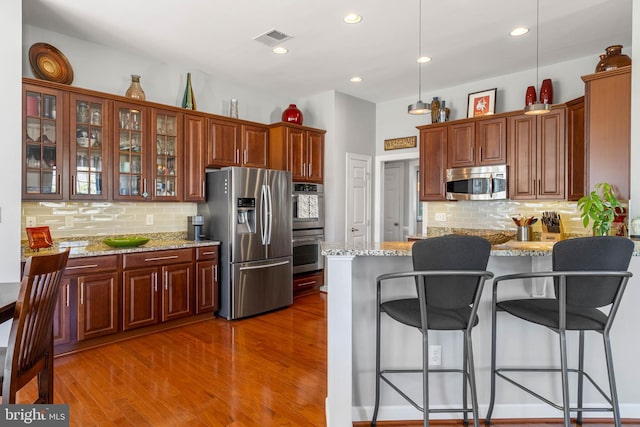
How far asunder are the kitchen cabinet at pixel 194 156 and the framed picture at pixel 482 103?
3355 millimetres

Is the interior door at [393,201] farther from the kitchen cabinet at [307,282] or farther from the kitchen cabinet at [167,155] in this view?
the kitchen cabinet at [167,155]

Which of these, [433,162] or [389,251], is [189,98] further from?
[389,251]

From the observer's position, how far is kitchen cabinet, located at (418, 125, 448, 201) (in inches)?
201

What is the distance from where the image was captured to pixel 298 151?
535cm

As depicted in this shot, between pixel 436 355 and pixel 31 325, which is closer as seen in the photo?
pixel 31 325

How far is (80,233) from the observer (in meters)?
3.95

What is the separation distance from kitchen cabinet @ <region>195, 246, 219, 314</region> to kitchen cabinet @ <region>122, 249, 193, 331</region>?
0.09 metres

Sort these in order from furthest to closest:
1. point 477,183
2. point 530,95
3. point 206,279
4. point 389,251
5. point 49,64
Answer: point 477,183 → point 530,95 → point 206,279 → point 49,64 → point 389,251

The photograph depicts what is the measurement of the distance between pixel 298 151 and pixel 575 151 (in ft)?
10.5

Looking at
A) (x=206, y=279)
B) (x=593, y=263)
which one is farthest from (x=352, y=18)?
(x=206, y=279)

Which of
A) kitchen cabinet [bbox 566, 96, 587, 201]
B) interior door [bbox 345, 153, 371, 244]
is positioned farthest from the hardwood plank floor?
kitchen cabinet [bbox 566, 96, 587, 201]

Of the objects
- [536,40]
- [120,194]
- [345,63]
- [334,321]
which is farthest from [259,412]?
[536,40]

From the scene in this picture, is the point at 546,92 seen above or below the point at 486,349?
above

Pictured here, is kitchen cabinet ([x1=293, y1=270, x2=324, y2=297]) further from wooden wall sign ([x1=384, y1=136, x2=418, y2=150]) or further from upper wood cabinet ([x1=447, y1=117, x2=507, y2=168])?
upper wood cabinet ([x1=447, y1=117, x2=507, y2=168])
